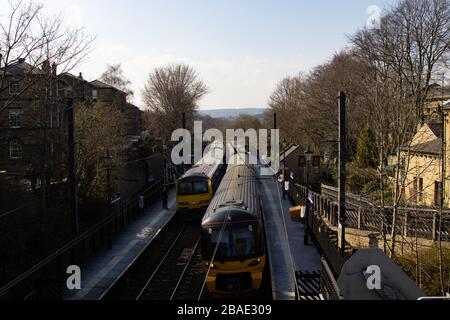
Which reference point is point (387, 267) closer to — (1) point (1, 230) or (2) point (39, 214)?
(1) point (1, 230)

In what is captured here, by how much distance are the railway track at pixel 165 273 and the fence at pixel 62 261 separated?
167 centimetres

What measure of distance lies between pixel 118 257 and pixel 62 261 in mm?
3014

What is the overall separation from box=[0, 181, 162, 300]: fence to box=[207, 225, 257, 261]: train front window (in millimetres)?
4397

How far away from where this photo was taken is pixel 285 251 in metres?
18.7

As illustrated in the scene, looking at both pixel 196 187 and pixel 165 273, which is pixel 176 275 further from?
pixel 196 187

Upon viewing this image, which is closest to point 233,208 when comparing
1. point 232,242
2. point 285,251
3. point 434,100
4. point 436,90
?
point 232,242

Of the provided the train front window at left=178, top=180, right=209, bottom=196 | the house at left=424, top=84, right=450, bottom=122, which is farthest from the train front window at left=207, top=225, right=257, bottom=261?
the house at left=424, top=84, right=450, bottom=122

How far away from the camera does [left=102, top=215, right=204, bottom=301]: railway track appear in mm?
14945

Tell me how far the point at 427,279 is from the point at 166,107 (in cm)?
6212

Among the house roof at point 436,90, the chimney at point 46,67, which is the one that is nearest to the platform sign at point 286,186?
the house roof at point 436,90
